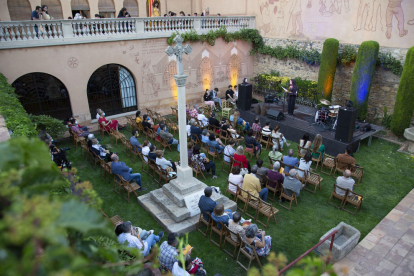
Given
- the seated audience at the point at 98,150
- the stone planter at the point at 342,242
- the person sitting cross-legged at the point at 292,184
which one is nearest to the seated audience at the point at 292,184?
the person sitting cross-legged at the point at 292,184

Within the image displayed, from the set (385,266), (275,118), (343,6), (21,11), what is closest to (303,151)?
(275,118)

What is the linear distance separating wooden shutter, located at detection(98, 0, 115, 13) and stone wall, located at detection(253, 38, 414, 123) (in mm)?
10087

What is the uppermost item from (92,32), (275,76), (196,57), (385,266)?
(92,32)

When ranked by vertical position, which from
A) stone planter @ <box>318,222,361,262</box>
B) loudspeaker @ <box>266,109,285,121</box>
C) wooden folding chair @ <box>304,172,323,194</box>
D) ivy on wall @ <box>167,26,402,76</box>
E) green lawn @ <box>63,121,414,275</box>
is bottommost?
green lawn @ <box>63,121,414,275</box>

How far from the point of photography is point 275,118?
42.3 ft

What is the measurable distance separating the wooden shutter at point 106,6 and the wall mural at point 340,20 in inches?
Result: 374

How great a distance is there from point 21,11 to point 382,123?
1988cm

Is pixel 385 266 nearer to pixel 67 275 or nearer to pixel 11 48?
pixel 67 275

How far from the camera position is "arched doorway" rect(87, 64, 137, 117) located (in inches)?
542

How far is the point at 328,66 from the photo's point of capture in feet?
46.0

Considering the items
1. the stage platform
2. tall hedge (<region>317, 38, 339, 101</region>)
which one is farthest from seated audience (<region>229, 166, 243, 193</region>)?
tall hedge (<region>317, 38, 339, 101</region>)

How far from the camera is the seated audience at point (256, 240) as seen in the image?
551 cm

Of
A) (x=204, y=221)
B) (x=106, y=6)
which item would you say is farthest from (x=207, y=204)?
(x=106, y=6)

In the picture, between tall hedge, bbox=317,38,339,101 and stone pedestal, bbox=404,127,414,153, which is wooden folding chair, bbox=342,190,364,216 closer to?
stone pedestal, bbox=404,127,414,153
